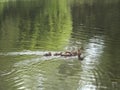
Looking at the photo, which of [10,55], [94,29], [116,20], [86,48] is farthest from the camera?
[116,20]

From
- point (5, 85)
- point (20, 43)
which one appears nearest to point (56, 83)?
point (5, 85)

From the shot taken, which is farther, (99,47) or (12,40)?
(12,40)

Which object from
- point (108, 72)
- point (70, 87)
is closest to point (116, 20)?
Answer: point (108, 72)

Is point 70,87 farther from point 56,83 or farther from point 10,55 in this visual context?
point 10,55

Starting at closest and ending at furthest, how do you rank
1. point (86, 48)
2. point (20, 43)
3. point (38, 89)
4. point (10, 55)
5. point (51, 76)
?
point (38, 89) → point (51, 76) → point (10, 55) → point (86, 48) → point (20, 43)

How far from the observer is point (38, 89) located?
28.1m

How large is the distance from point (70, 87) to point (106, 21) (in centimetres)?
4331

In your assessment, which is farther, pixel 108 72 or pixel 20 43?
pixel 20 43

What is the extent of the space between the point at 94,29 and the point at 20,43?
1634 cm

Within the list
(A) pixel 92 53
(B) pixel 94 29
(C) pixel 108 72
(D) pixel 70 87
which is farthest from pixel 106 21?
(D) pixel 70 87

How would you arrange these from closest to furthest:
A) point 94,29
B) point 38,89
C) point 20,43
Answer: point 38,89
point 20,43
point 94,29

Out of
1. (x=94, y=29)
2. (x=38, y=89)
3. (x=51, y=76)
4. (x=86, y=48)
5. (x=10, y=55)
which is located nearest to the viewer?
(x=38, y=89)

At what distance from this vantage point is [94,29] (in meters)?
59.7

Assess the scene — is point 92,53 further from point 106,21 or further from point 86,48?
point 106,21
